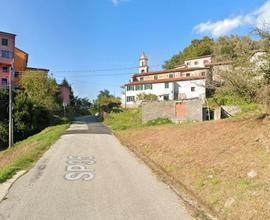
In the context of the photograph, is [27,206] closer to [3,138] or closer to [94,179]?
[94,179]

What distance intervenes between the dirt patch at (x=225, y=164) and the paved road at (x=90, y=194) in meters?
0.91

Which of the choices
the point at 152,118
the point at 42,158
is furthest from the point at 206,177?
the point at 152,118

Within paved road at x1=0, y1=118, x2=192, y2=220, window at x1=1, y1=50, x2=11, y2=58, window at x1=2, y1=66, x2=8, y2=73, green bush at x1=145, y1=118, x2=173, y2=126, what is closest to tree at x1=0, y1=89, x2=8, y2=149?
green bush at x1=145, y1=118, x2=173, y2=126

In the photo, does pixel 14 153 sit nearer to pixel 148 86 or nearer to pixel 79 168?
pixel 79 168

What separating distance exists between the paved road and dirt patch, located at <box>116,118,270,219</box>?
35.9 inches

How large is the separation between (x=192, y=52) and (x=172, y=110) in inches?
2042

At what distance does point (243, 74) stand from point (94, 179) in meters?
8.09

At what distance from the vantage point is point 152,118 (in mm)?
31484

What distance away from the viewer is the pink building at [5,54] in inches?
2472

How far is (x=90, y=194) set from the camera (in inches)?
315

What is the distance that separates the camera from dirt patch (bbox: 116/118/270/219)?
6.64 m

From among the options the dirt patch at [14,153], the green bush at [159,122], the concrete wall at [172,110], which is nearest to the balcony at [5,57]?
the concrete wall at [172,110]

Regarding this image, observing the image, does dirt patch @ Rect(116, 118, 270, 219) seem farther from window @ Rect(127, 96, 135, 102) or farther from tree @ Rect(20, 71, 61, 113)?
window @ Rect(127, 96, 135, 102)

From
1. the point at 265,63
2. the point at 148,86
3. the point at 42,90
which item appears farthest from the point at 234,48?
the point at 148,86
